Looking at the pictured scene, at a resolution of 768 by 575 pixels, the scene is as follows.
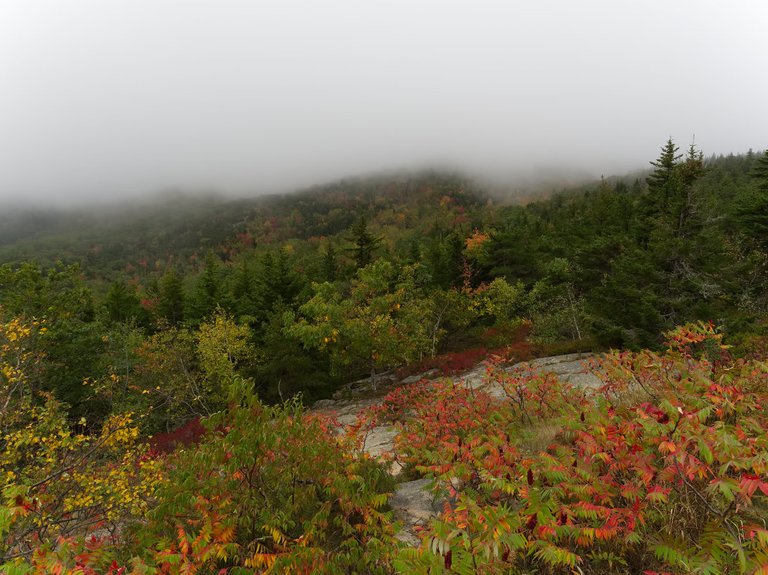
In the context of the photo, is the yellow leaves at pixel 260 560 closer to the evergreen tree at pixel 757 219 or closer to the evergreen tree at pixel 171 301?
the evergreen tree at pixel 757 219

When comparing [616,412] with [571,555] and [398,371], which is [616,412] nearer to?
[571,555]

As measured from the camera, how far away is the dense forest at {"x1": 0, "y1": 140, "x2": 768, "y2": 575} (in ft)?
11.5

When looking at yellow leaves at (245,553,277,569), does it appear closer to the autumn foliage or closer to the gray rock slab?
the autumn foliage

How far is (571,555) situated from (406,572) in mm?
1246

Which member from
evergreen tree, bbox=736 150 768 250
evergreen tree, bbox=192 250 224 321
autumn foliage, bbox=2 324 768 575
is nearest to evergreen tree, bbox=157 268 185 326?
evergreen tree, bbox=192 250 224 321

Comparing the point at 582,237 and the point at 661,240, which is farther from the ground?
the point at 661,240

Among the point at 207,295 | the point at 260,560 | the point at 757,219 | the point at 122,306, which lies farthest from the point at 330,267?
the point at 260,560

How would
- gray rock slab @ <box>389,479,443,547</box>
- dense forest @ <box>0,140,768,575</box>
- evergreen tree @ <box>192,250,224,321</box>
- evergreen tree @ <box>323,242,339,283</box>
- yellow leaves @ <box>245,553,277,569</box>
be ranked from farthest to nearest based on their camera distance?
evergreen tree @ <box>323,242,339,283</box>, evergreen tree @ <box>192,250,224,321</box>, gray rock slab @ <box>389,479,443,547</box>, yellow leaves @ <box>245,553,277,569</box>, dense forest @ <box>0,140,768,575</box>

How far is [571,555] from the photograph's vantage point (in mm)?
2930

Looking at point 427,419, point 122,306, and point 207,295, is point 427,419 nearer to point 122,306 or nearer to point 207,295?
point 207,295

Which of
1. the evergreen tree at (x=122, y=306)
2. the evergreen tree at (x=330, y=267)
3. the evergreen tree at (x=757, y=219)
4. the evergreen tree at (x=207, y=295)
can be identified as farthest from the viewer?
the evergreen tree at (x=330, y=267)

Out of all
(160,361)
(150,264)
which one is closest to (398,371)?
(160,361)

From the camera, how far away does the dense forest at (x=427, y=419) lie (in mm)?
3498

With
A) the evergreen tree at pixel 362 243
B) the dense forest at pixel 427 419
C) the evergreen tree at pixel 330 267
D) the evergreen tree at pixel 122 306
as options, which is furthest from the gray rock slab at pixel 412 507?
the evergreen tree at pixel 122 306
